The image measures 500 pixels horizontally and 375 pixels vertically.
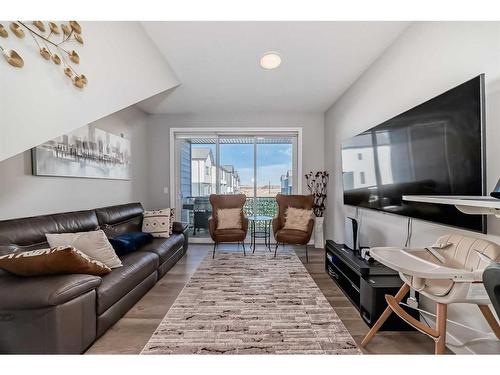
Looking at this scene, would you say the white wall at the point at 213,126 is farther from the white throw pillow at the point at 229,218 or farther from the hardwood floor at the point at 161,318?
the hardwood floor at the point at 161,318

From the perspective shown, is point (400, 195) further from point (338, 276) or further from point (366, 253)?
point (338, 276)

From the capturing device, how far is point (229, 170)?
188 inches

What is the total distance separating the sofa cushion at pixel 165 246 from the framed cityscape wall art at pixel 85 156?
46.3 inches

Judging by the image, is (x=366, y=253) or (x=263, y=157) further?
(x=263, y=157)

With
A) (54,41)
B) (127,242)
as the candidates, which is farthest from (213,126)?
(54,41)

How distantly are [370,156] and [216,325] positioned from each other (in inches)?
85.2

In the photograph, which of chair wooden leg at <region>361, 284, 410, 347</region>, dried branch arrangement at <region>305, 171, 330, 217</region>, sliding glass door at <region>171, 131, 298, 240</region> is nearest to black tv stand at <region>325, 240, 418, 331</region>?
chair wooden leg at <region>361, 284, 410, 347</region>

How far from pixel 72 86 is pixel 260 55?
1874 mm

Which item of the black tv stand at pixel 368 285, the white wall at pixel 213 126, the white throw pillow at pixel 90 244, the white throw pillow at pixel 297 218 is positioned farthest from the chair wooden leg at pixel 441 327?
the white wall at pixel 213 126

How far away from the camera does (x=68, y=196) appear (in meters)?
2.62

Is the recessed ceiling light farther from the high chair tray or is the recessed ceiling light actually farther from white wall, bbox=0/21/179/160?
the high chair tray

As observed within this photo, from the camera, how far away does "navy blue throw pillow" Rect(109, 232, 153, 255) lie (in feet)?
8.15

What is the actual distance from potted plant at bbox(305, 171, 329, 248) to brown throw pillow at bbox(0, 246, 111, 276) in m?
3.65

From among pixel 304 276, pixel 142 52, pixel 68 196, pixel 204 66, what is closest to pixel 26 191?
pixel 68 196
